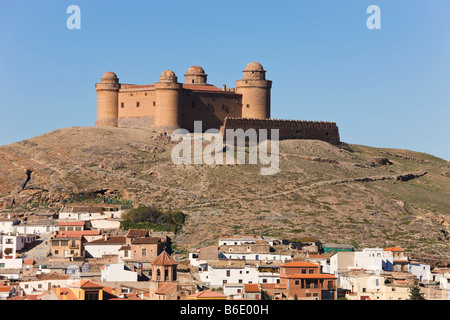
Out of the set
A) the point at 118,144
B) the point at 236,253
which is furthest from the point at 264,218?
the point at 118,144

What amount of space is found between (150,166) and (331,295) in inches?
1419

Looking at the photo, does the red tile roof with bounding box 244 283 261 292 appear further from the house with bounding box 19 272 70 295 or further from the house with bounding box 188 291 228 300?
the house with bounding box 19 272 70 295

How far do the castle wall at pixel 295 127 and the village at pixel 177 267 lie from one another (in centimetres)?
2142

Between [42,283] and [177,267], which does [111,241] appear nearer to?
[177,267]

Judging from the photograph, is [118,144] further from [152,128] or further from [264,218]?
[264,218]

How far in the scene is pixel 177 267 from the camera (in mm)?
63344

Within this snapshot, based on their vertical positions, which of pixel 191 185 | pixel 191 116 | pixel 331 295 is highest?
pixel 191 116

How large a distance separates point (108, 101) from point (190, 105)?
8.24 m

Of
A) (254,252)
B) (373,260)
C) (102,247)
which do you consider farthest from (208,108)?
(373,260)

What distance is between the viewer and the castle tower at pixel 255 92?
98756 millimetres

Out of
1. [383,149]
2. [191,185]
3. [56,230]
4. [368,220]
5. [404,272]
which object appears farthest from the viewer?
[383,149]

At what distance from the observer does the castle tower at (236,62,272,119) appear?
9876 cm

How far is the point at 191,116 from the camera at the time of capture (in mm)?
96312

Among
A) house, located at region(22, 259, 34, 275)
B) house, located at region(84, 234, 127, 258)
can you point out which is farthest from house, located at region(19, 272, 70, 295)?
house, located at region(84, 234, 127, 258)
